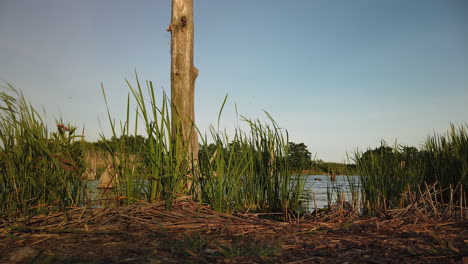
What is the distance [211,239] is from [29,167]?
1.87 metres

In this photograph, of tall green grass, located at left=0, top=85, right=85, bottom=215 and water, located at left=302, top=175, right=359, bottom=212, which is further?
water, located at left=302, top=175, right=359, bottom=212

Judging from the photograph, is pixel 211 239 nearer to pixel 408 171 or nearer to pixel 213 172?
pixel 213 172

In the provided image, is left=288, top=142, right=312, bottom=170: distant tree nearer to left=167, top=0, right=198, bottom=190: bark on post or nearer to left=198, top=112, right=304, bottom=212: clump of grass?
left=198, top=112, right=304, bottom=212: clump of grass

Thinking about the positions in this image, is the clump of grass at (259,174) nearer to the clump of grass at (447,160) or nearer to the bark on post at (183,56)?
the bark on post at (183,56)

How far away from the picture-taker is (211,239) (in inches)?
76.5

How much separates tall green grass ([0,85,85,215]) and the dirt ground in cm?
30

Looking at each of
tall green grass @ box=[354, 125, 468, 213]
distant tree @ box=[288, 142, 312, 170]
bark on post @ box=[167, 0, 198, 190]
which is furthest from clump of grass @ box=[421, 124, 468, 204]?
bark on post @ box=[167, 0, 198, 190]

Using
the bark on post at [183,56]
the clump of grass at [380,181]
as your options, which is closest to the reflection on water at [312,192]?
the clump of grass at [380,181]

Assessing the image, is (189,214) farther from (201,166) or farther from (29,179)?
(29,179)

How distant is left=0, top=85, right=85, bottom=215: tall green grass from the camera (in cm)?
264

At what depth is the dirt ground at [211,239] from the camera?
1606 mm

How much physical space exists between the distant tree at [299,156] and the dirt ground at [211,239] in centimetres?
91

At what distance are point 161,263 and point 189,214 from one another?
0.98m

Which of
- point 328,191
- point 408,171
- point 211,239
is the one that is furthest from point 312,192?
point 211,239
